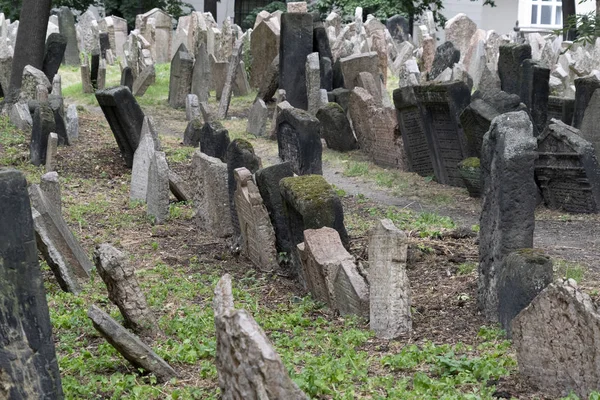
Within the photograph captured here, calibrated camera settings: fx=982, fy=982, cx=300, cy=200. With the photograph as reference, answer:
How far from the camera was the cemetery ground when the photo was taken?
5.37 meters

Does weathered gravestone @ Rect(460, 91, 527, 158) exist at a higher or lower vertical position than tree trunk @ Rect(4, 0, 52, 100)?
lower

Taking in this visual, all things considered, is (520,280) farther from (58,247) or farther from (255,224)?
(58,247)

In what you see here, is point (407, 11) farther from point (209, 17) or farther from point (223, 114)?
point (223, 114)

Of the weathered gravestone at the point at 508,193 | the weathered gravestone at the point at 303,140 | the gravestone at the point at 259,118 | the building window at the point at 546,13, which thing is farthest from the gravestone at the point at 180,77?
the building window at the point at 546,13

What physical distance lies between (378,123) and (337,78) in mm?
4094

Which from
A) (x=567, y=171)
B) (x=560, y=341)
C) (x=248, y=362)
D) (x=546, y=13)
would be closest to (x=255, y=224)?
(x=560, y=341)

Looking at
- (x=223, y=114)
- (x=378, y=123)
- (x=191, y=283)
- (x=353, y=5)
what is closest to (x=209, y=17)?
(x=353, y=5)

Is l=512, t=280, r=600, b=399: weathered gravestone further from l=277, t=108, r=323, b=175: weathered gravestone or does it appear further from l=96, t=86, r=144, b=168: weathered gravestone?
l=96, t=86, r=144, b=168: weathered gravestone

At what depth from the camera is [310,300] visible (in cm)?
739

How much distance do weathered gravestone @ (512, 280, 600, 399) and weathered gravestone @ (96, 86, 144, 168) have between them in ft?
27.4

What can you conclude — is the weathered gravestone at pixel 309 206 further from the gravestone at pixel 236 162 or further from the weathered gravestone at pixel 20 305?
the weathered gravestone at pixel 20 305

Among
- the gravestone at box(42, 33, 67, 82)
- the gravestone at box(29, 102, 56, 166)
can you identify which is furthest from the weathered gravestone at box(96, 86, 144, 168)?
the gravestone at box(42, 33, 67, 82)

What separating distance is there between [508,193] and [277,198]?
245 cm

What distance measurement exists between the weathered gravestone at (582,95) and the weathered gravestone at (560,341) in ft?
22.2
